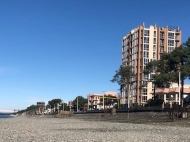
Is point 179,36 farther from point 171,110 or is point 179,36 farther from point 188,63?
point 171,110

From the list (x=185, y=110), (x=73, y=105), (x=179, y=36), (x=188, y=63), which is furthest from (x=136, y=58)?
(x=185, y=110)

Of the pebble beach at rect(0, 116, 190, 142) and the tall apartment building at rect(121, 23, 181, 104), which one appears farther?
the tall apartment building at rect(121, 23, 181, 104)

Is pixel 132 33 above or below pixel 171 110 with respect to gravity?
above

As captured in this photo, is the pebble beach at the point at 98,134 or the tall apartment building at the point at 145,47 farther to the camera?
the tall apartment building at the point at 145,47

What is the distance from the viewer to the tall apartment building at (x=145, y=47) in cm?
13350

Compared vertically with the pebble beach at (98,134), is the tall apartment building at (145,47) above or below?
above

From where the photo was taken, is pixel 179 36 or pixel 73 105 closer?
pixel 179 36

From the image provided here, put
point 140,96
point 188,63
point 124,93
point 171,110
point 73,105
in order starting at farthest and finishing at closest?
point 73,105, point 124,93, point 140,96, point 188,63, point 171,110

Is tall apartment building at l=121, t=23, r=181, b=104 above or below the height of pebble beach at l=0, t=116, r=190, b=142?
above

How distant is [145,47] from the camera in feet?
451

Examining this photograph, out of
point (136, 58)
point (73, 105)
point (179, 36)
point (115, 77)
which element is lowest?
point (73, 105)

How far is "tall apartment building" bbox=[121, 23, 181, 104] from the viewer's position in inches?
5256

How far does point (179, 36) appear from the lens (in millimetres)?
143375

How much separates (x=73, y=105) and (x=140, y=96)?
57.1 m
